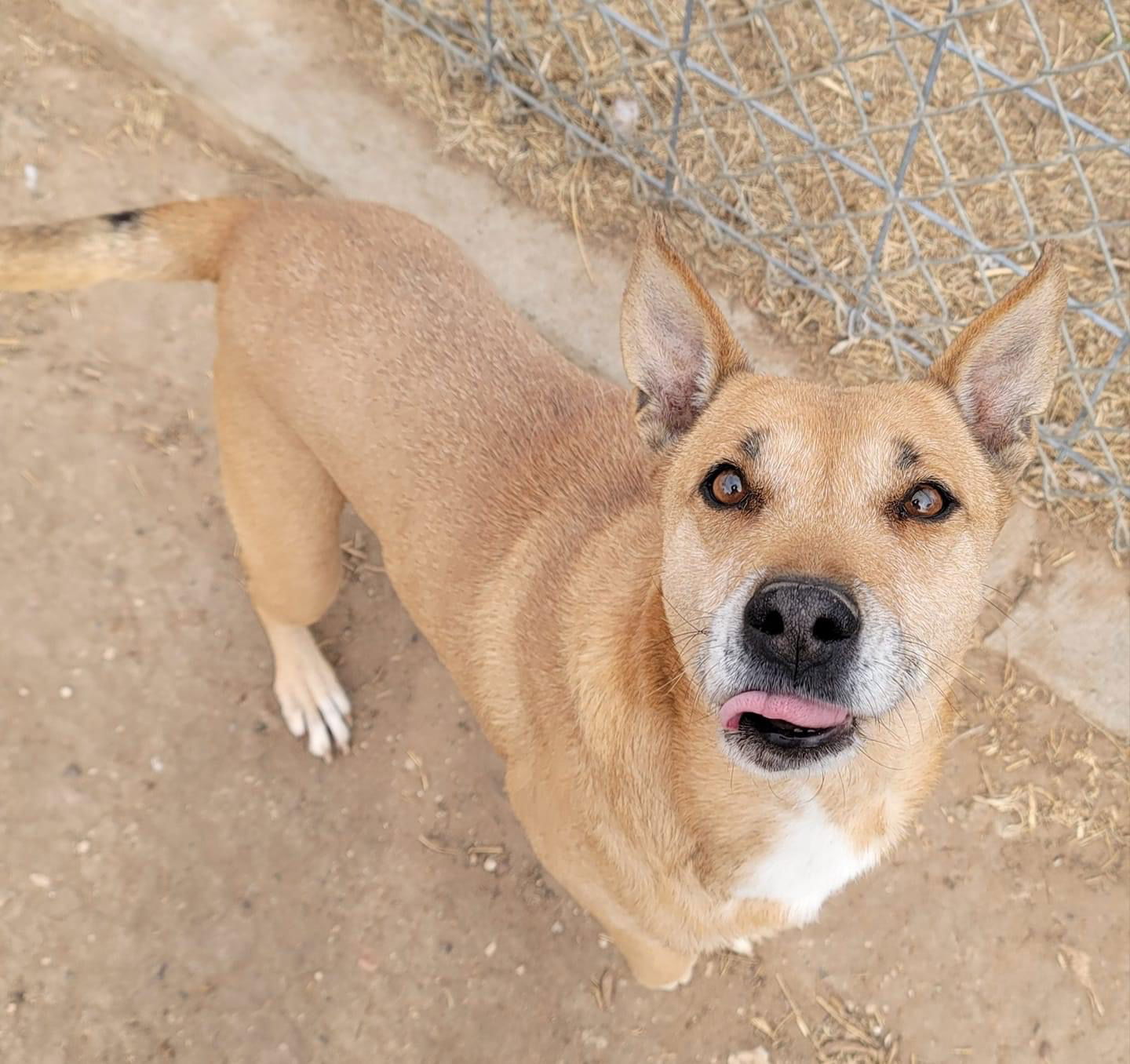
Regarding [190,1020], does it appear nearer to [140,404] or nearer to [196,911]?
[196,911]

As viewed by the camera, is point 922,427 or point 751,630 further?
point 922,427

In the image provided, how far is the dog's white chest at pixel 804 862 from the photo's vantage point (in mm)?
2287

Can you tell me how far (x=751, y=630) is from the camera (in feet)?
6.21

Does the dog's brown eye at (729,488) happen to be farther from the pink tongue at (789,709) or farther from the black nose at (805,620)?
the pink tongue at (789,709)

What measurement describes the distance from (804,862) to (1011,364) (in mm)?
1226

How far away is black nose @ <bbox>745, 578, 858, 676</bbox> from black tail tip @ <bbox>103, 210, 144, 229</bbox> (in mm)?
2214

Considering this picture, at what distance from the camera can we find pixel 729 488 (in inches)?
85.0

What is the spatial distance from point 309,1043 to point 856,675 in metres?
2.43

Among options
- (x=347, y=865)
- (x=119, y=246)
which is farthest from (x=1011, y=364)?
(x=347, y=865)

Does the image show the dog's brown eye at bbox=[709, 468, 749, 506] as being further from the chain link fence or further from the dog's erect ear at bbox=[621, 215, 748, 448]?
the chain link fence

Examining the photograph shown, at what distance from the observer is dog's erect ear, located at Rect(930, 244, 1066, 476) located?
208cm

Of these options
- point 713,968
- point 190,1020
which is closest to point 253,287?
point 190,1020

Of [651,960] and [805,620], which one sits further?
[651,960]

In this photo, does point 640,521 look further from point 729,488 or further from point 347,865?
point 347,865
